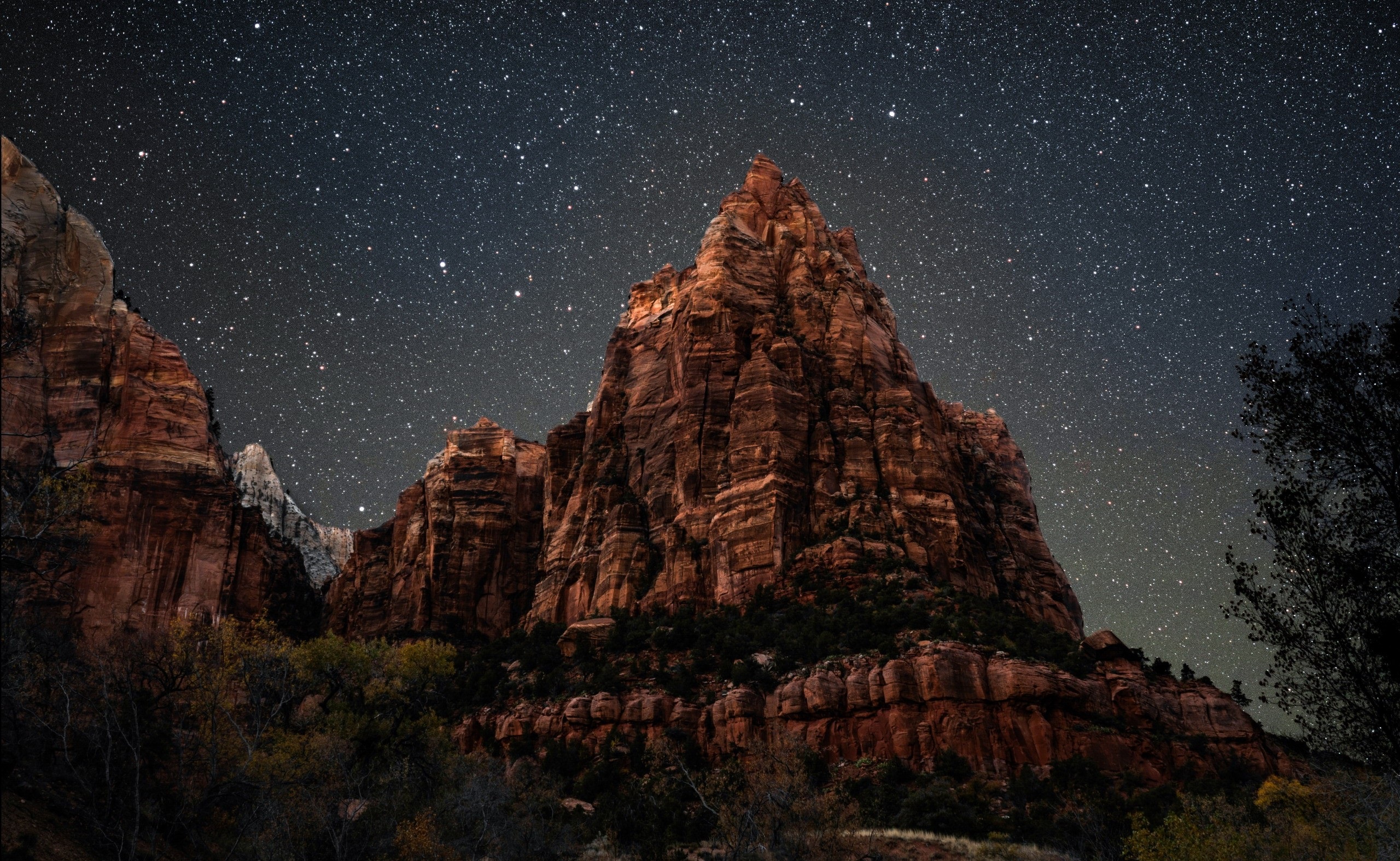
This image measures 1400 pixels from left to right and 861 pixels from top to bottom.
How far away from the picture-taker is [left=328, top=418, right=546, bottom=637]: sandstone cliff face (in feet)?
297

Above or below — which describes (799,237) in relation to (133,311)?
above

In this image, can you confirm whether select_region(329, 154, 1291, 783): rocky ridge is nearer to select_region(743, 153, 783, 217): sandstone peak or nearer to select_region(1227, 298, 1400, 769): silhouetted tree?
select_region(743, 153, 783, 217): sandstone peak

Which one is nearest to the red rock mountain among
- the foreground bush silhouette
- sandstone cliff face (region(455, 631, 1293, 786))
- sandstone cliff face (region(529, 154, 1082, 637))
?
sandstone cliff face (region(529, 154, 1082, 637))

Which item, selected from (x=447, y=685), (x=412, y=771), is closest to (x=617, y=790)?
(x=412, y=771)

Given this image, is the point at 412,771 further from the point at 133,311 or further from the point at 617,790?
the point at 133,311

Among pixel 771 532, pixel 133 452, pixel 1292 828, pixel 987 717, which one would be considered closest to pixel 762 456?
pixel 771 532

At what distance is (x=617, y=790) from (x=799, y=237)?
6631 centimetres

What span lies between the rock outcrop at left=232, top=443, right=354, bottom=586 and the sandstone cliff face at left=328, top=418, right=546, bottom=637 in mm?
48852

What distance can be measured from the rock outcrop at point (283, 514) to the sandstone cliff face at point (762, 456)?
283ft

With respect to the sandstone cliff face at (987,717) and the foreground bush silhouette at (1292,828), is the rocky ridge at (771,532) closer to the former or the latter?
the sandstone cliff face at (987,717)

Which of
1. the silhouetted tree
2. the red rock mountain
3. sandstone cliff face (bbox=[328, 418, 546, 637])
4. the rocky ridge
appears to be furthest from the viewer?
sandstone cliff face (bbox=[328, 418, 546, 637])

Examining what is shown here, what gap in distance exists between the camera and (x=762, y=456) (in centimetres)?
6838

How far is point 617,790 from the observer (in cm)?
4397

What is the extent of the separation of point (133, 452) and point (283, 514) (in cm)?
9205
